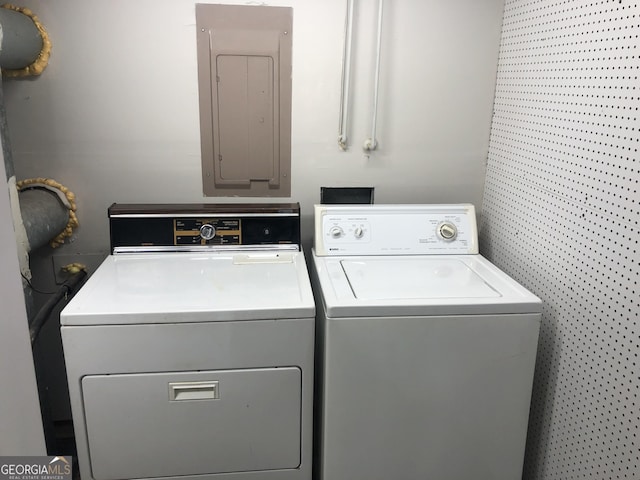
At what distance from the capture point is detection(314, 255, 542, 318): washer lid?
1447mm

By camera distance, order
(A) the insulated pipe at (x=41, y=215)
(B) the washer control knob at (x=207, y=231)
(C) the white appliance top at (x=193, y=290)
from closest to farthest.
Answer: (C) the white appliance top at (x=193, y=290)
(A) the insulated pipe at (x=41, y=215)
(B) the washer control knob at (x=207, y=231)

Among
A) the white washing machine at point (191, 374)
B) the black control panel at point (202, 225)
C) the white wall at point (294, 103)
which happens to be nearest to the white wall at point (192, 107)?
the white wall at point (294, 103)

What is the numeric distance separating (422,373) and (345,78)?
1157 millimetres

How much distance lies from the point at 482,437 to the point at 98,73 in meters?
1.87

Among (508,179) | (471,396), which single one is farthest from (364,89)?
(471,396)

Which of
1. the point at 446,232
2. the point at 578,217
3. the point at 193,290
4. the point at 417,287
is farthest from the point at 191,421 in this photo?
the point at 578,217

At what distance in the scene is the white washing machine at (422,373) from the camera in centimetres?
146

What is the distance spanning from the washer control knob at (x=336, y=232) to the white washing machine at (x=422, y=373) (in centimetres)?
18

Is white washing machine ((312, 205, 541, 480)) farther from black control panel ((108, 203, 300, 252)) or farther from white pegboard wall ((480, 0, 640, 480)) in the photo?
black control panel ((108, 203, 300, 252))

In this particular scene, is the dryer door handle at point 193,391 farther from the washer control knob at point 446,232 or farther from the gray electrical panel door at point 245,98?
the washer control knob at point 446,232

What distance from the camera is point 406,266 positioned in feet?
5.88

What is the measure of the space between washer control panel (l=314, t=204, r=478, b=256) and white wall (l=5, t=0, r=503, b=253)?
212mm

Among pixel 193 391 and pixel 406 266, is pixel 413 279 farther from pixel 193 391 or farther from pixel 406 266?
pixel 193 391

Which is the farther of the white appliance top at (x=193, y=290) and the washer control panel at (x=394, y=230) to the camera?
the washer control panel at (x=394, y=230)
